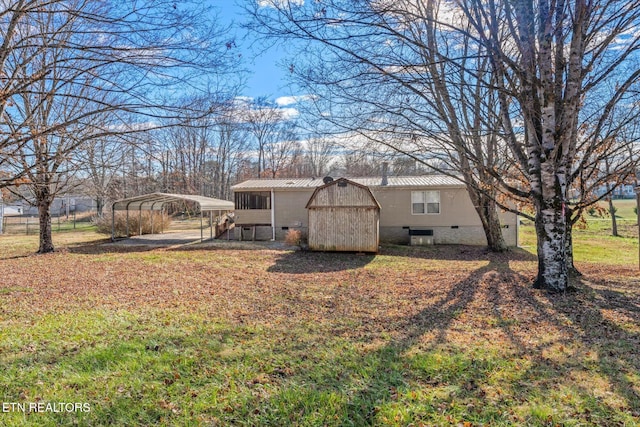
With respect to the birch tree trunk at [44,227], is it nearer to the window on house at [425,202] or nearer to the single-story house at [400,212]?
the single-story house at [400,212]

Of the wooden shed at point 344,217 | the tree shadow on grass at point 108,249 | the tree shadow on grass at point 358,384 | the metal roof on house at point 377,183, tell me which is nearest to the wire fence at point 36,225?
the tree shadow on grass at point 108,249

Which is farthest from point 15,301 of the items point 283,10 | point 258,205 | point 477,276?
point 258,205

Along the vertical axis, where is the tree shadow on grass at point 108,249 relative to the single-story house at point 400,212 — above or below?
below

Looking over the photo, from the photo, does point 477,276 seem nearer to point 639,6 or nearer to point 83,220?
point 639,6

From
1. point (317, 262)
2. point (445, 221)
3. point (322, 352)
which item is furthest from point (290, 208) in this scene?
point (322, 352)

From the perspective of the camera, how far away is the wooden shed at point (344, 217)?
1260cm

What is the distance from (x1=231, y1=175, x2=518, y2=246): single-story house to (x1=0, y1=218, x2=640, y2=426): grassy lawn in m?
8.65

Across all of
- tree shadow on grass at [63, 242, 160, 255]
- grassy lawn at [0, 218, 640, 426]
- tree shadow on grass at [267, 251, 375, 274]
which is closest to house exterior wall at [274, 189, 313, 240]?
tree shadow on grass at [267, 251, 375, 274]

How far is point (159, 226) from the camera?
21.7 m

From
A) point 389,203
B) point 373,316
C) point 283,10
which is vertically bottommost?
point 373,316

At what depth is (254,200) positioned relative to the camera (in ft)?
57.2

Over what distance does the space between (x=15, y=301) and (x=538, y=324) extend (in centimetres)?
778

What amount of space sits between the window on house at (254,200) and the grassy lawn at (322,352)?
9921mm

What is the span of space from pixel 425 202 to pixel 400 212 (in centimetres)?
123
